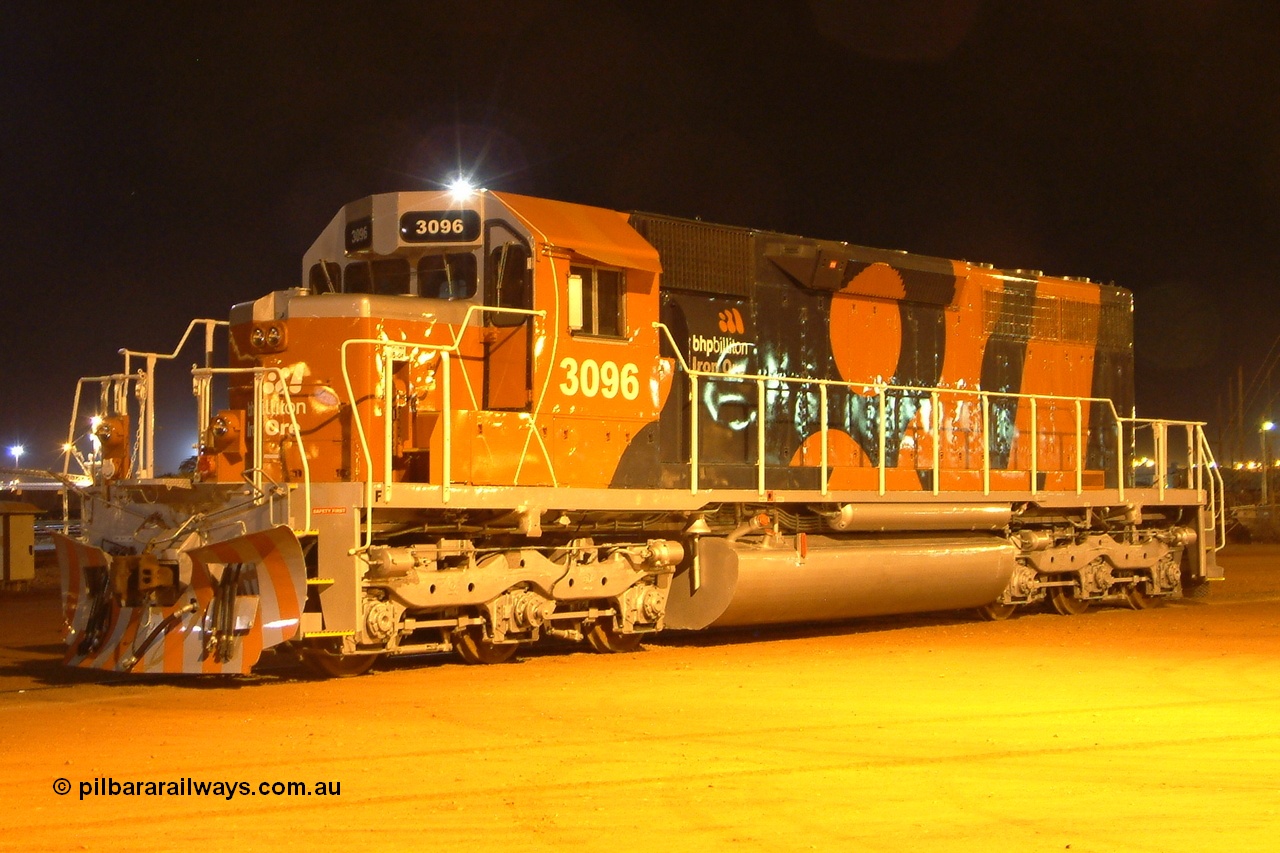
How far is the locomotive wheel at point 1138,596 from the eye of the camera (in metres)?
16.0

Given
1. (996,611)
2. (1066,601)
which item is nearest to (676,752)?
(996,611)

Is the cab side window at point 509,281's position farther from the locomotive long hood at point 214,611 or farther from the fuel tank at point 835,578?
the fuel tank at point 835,578

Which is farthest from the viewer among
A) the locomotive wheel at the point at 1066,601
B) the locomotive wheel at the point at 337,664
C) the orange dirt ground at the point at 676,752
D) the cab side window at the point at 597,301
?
the locomotive wheel at the point at 1066,601

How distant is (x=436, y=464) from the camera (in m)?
9.58

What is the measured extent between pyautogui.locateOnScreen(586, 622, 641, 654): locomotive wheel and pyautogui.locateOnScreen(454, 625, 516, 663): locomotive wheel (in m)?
0.88

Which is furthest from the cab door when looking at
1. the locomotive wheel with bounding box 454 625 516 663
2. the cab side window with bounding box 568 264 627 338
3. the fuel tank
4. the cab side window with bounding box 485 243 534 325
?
the fuel tank

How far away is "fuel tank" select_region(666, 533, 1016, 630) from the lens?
37.7 ft

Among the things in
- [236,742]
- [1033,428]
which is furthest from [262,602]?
[1033,428]

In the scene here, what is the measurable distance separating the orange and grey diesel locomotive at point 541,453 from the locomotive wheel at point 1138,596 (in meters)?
2.55

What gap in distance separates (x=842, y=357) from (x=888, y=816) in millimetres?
7955

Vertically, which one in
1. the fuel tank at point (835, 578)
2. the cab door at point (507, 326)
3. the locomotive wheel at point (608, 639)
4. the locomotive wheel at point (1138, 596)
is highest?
the cab door at point (507, 326)

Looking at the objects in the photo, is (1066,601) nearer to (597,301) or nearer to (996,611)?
(996,611)

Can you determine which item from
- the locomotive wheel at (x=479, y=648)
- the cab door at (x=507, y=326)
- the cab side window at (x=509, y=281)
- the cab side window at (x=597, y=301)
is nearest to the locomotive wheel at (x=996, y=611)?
the cab side window at (x=597, y=301)

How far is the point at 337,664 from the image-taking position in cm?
973
